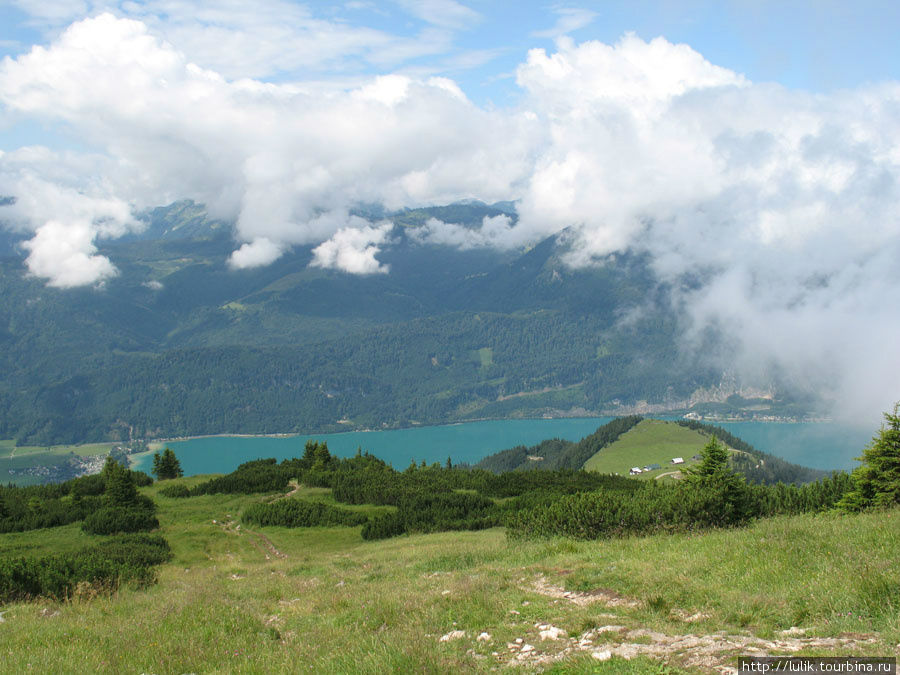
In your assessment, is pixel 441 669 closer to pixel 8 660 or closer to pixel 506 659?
pixel 506 659

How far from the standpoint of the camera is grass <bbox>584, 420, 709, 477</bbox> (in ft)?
555

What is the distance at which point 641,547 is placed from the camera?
17172 mm

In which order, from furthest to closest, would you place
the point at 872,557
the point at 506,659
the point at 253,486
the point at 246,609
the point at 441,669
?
the point at 253,486, the point at 246,609, the point at 872,557, the point at 506,659, the point at 441,669

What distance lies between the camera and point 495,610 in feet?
38.6

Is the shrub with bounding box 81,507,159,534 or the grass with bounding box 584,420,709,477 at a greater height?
the shrub with bounding box 81,507,159,534

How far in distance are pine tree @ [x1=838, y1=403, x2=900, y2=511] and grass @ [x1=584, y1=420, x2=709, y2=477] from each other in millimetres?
132597

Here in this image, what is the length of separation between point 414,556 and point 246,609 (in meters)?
9.52

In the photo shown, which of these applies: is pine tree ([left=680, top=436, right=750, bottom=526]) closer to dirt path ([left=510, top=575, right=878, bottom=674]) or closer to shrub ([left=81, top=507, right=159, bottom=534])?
dirt path ([left=510, top=575, right=878, bottom=674])

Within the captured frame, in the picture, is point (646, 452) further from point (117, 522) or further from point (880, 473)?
point (117, 522)

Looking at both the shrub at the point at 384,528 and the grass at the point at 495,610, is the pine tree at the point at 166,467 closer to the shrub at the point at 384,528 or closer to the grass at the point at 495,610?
the shrub at the point at 384,528

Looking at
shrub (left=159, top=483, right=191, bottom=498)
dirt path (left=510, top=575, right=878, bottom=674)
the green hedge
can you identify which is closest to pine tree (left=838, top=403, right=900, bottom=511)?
dirt path (left=510, top=575, right=878, bottom=674)

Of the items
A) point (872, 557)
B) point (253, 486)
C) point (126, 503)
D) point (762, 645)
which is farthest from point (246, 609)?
point (253, 486)

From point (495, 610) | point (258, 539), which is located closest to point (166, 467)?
point (258, 539)

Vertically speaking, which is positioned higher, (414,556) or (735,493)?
(735,493)
